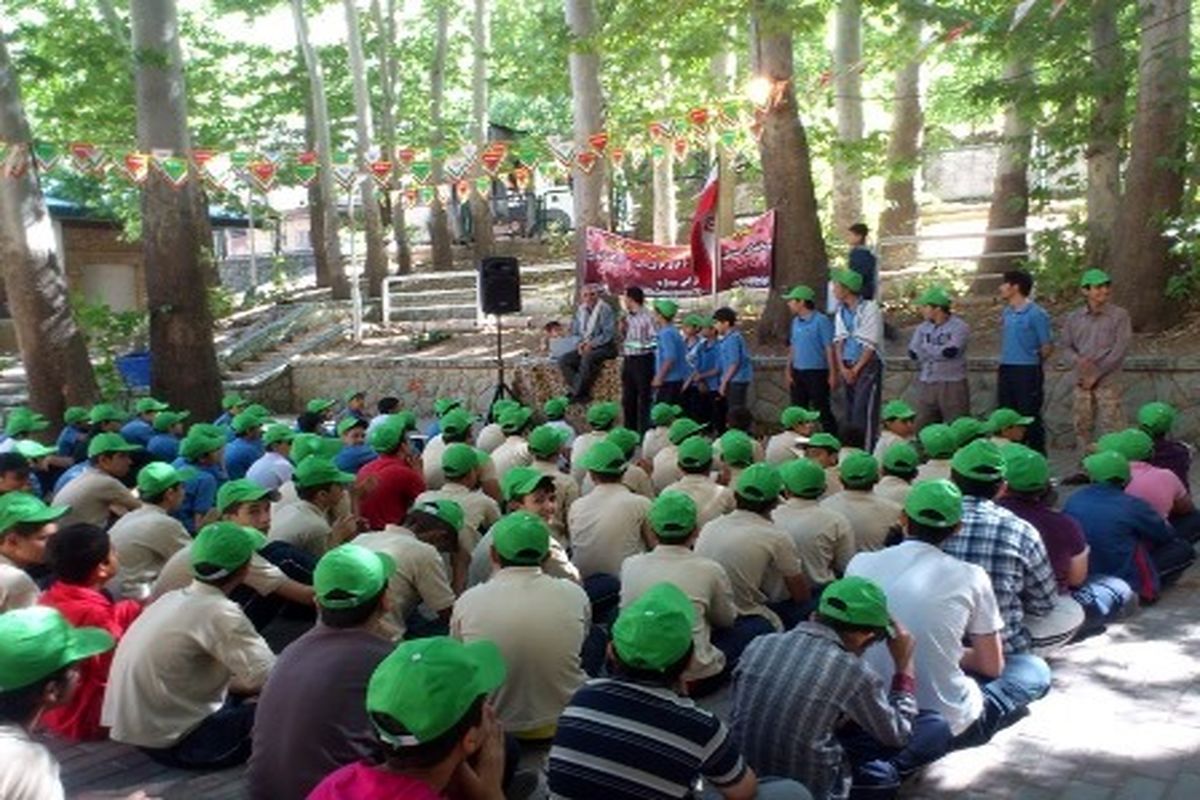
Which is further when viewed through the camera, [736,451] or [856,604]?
[736,451]

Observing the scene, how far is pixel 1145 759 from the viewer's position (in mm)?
4215

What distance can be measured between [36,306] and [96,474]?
5.87 m

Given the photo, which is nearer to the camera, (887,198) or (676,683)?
(676,683)

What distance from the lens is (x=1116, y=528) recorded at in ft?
18.7

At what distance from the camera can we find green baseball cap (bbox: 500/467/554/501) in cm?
564

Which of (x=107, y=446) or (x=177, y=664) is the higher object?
(x=107, y=446)

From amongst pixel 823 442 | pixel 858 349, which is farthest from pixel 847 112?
pixel 823 442

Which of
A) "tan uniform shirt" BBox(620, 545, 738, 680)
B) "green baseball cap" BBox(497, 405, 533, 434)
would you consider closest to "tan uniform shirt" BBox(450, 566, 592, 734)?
"tan uniform shirt" BBox(620, 545, 738, 680)

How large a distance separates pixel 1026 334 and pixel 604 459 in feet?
15.3

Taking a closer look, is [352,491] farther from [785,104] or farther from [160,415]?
[785,104]

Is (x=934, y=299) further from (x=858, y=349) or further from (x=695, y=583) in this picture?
(x=695, y=583)

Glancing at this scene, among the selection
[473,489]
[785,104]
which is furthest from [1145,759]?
[785,104]

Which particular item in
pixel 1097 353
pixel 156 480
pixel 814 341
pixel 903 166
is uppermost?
pixel 903 166

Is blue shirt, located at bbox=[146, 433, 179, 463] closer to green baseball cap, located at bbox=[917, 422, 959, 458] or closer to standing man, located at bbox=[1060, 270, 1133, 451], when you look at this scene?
green baseball cap, located at bbox=[917, 422, 959, 458]
